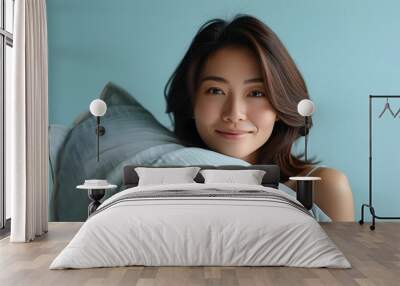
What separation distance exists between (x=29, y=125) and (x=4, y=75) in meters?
1.09

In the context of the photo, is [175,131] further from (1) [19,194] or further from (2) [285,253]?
(2) [285,253]

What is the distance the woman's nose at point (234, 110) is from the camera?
7.68 meters

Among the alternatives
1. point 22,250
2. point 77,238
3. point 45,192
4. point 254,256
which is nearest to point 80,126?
point 45,192

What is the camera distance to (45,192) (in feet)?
22.2

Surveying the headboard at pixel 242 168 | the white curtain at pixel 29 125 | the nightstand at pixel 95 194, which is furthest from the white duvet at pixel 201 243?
the headboard at pixel 242 168

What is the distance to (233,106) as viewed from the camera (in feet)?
25.2

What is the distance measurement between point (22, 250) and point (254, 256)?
227 cm

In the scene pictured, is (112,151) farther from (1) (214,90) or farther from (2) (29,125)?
(2) (29,125)

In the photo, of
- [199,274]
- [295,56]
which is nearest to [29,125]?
[199,274]

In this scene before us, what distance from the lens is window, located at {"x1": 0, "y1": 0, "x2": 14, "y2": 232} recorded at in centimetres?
689

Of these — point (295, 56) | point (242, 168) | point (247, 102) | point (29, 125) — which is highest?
point (295, 56)

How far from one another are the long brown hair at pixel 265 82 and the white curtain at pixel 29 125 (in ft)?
6.05

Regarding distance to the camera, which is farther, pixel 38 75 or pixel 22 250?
pixel 38 75

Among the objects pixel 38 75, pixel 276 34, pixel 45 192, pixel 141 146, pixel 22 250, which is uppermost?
pixel 276 34
